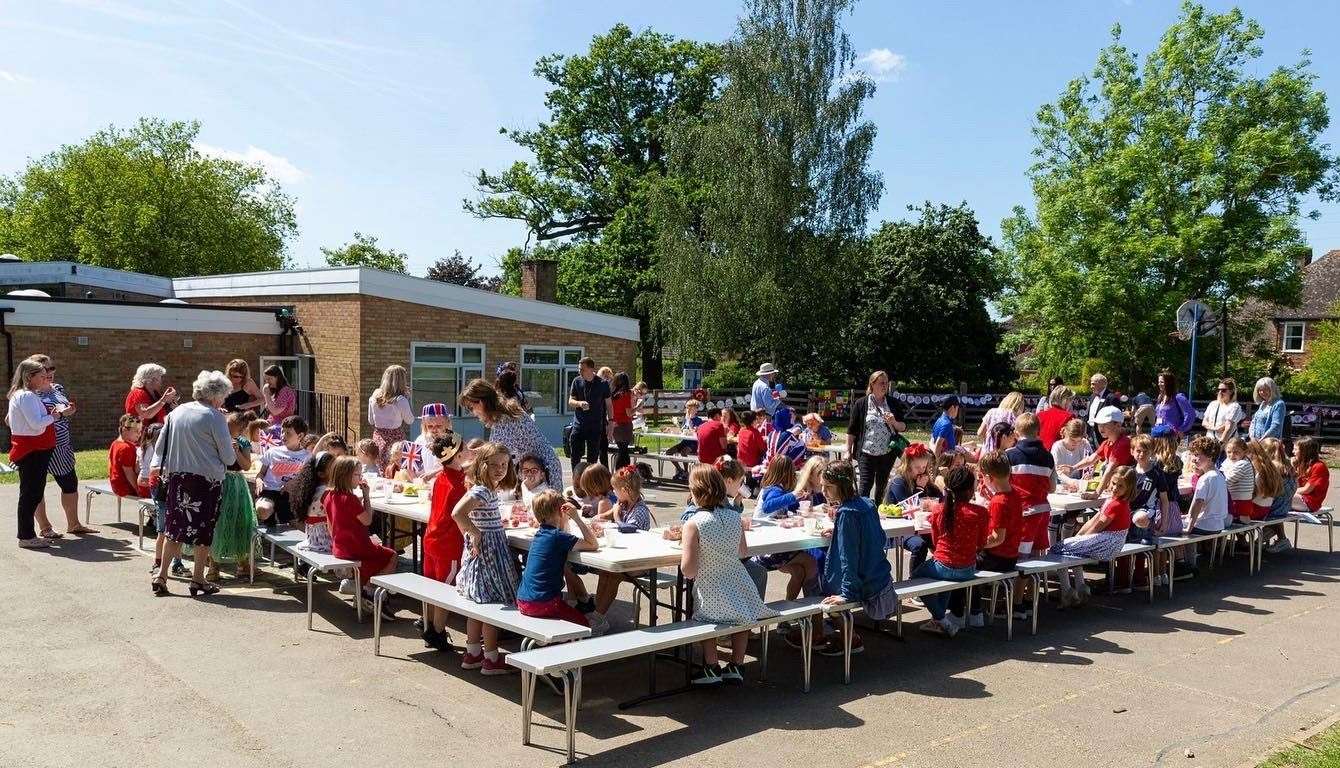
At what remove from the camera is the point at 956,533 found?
Answer: 6.91 meters

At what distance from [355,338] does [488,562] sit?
1384cm

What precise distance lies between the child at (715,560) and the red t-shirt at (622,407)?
8.25 meters

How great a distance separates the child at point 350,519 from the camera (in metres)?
7.05

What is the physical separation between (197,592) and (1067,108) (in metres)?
32.2

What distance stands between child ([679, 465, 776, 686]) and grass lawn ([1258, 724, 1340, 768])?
8.68 feet

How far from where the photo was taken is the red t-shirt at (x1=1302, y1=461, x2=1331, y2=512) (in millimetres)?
10578

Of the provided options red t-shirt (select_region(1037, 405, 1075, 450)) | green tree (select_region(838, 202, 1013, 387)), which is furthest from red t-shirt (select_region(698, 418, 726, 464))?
green tree (select_region(838, 202, 1013, 387))

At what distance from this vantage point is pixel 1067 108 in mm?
33062

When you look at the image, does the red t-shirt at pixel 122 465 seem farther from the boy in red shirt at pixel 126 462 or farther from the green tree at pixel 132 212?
the green tree at pixel 132 212

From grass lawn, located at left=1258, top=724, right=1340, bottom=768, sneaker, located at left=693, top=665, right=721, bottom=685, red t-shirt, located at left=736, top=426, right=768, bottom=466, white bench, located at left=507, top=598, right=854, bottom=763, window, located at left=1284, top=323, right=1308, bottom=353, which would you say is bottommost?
grass lawn, located at left=1258, top=724, right=1340, bottom=768

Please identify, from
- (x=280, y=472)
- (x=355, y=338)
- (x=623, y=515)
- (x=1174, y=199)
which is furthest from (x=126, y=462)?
(x=1174, y=199)

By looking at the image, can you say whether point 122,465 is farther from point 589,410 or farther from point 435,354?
point 435,354

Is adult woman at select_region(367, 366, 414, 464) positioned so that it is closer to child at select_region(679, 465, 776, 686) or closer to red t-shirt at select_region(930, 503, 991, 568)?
child at select_region(679, 465, 776, 686)

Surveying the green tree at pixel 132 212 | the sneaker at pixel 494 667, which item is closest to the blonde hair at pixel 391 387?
the sneaker at pixel 494 667
